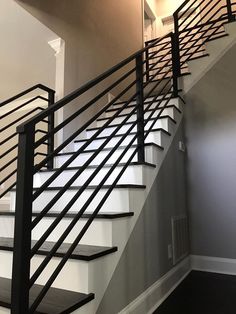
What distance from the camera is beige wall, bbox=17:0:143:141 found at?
320cm

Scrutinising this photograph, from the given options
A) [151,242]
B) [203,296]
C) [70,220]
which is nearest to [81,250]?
[70,220]

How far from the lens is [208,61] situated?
11.5 ft

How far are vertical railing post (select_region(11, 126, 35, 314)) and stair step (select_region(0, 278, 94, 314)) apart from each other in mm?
215

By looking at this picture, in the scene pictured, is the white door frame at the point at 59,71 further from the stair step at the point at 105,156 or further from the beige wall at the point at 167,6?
the beige wall at the point at 167,6

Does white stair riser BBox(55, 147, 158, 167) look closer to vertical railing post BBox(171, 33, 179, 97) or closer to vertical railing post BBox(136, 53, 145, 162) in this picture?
vertical railing post BBox(136, 53, 145, 162)

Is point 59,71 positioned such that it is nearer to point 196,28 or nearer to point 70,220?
point 70,220

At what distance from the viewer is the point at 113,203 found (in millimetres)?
2006

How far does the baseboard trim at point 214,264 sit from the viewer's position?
301 cm

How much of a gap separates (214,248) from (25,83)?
11.3ft

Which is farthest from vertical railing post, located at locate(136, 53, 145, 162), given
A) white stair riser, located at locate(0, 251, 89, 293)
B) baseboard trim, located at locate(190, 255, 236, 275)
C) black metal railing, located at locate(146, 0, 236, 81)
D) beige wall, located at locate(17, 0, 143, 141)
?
baseboard trim, located at locate(190, 255, 236, 275)

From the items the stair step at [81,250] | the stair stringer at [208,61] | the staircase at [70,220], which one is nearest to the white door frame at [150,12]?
the stair stringer at [208,61]

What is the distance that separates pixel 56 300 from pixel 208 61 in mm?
3209

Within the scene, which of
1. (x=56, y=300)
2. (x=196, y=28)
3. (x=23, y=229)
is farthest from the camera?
(x=196, y=28)

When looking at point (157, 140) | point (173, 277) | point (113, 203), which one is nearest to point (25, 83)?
point (157, 140)
